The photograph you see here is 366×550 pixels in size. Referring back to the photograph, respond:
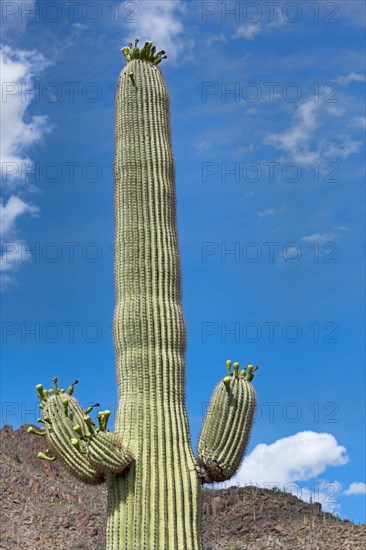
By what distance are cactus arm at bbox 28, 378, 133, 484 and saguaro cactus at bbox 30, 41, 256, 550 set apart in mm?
12

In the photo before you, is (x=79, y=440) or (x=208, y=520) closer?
(x=79, y=440)

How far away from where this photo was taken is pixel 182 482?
8.07m

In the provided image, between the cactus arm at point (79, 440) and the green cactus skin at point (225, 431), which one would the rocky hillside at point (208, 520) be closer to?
the green cactus skin at point (225, 431)

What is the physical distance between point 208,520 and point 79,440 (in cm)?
901

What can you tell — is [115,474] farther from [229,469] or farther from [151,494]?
[229,469]

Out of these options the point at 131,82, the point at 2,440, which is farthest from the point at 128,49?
the point at 2,440

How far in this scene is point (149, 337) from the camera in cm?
852

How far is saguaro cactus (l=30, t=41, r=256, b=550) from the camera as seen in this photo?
7906 mm

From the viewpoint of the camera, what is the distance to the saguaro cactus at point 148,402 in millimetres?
7906

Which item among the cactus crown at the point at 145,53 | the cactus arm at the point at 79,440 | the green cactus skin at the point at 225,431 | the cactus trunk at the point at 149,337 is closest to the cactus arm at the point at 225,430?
the green cactus skin at the point at 225,431

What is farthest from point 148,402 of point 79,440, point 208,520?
point 208,520

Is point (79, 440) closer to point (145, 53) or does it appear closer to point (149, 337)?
point (149, 337)

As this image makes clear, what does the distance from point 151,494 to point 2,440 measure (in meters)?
18.3

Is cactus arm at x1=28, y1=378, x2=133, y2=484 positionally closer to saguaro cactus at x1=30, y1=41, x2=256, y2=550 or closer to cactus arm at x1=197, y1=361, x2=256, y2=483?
saguaro cactus at x1=30, y1=41, x2=256, y2=550
